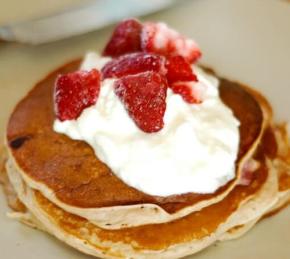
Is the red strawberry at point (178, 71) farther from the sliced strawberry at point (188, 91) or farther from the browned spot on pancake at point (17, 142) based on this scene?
the browned spot on pancake at point (17, 142)

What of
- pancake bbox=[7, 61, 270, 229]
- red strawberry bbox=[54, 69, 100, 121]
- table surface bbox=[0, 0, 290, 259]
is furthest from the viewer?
table surface bbox=[0, 0, 290, 259]

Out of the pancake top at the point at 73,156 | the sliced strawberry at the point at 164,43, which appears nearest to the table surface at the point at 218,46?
the pancake top at the point at 73,156

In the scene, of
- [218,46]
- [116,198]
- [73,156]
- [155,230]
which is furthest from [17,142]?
[218,46]

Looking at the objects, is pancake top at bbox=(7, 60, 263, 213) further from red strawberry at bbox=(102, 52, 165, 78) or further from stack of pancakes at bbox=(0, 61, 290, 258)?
red strawberry at bbox=(102, 52, 165, 78)

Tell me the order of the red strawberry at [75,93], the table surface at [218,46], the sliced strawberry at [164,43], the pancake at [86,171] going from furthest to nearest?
the table surface at [218,46] < the sliced strawberry at [164,43] < the red strawberry at [75,93] < the pancake at [86,171]

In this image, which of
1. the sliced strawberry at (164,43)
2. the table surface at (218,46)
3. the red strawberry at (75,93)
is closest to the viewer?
the red strawberry at (75,93)

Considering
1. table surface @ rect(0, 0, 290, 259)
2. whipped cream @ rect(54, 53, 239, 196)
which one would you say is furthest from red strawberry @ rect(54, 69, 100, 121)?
table surface @ rect(0, 0, 290, 259)

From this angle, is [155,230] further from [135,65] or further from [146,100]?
[135,65]
